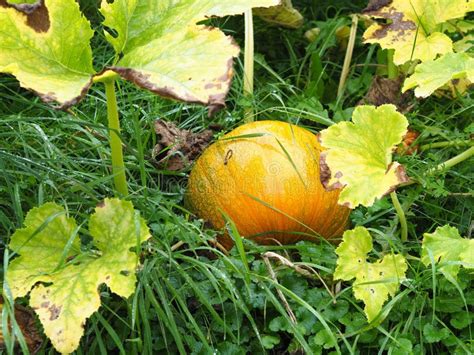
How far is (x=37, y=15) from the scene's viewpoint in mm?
1646

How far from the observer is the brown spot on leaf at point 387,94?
2.52 metres

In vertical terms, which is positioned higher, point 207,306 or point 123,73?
point 123,73

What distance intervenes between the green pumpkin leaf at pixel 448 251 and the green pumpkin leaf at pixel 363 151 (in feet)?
0.62

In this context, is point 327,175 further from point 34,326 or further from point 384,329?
point 34,326

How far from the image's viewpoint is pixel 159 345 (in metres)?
1.82

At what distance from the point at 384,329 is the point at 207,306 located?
15.3 inches

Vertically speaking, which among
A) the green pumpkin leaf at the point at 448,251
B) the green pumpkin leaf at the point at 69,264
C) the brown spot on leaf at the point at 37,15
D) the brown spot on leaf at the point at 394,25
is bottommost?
the green pumpkin leaf at the point at 448,251

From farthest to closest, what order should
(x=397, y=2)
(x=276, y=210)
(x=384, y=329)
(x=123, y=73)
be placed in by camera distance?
(x=397, y=2), (x=276, y=210), (x=384, y=329), (x=123, y=73)

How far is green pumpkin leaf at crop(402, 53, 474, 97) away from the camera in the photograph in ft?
6.23

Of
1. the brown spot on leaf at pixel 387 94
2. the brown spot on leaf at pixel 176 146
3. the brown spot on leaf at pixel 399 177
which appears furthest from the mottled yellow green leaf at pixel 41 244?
the brown spot on leaf at pixel 387 94

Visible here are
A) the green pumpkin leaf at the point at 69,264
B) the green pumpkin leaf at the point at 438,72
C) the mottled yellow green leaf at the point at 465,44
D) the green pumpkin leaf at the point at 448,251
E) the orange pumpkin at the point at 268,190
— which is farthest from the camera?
the mottled yellow green leaf at the point at 465,44

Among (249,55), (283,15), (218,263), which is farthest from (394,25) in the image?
(218,263)

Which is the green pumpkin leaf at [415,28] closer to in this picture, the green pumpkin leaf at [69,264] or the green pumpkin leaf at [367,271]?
the green pumpkin leaf at [367,271]

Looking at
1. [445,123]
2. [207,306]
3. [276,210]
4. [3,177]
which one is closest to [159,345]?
[207,306]
